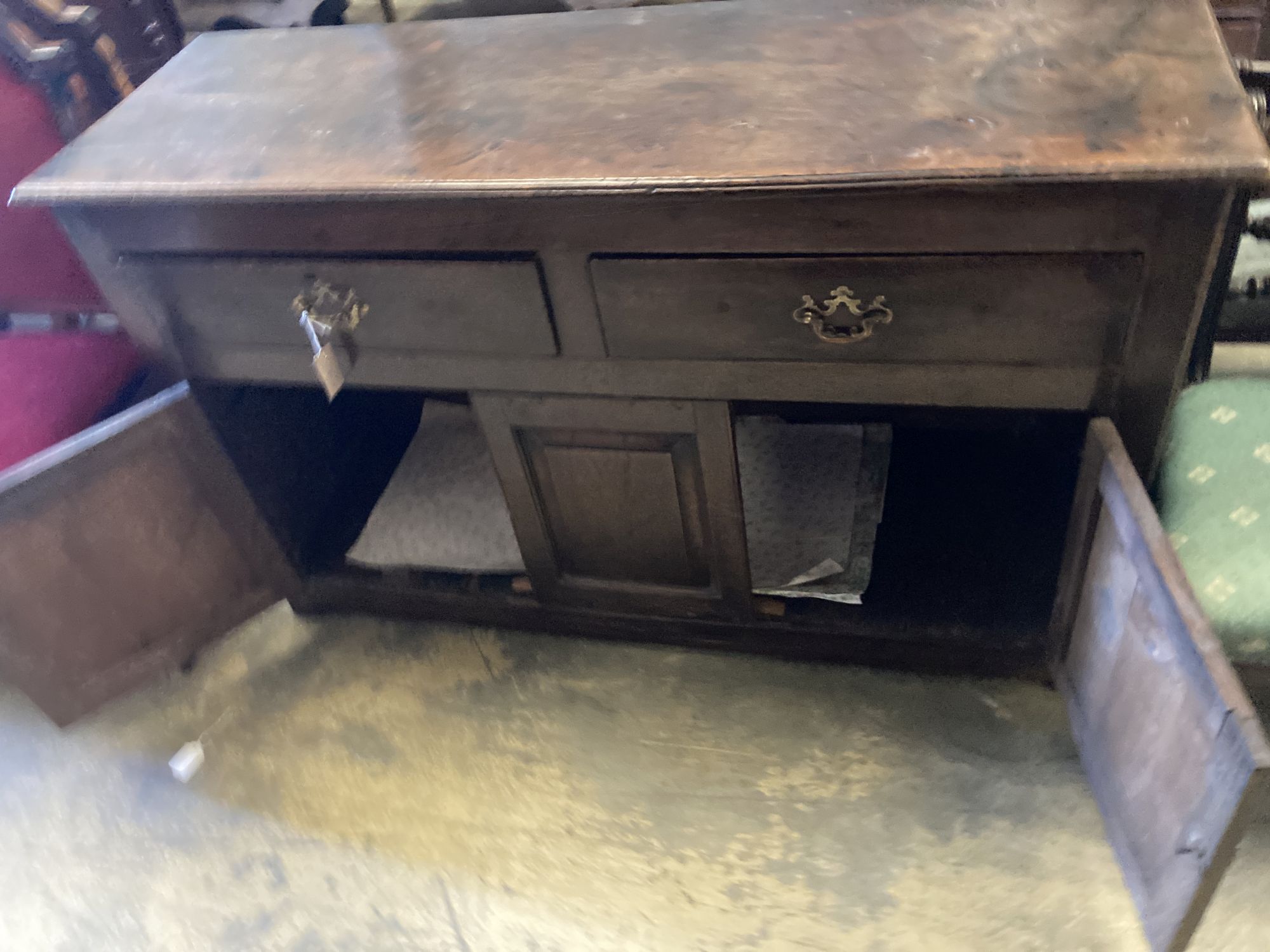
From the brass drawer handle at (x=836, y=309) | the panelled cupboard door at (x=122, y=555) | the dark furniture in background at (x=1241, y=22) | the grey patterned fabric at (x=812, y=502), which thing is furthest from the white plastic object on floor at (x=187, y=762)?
the dark furniture in background at (x=1241, y=22)

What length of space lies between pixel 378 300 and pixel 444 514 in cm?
52

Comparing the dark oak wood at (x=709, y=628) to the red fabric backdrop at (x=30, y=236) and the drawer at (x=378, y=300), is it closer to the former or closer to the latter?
the drawer at (x=378, y=300)

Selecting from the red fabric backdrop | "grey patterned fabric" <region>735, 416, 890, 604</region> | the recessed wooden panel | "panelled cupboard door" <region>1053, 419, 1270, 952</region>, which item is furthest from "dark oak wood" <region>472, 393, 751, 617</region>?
the red fabric backdrop

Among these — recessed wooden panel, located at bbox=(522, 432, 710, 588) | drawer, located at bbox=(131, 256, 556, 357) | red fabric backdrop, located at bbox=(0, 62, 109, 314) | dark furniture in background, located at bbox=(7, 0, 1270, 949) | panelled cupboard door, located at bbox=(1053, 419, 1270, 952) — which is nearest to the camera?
panelled cupboard door, located at bbox=(1053, 419, 1270, 952)

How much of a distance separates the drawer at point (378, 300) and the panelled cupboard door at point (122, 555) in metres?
0.13

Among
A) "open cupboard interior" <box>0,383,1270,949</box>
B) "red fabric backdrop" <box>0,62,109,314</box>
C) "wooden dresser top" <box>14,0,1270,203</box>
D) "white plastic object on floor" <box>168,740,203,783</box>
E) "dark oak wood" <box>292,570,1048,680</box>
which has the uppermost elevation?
"wooden dresser top" <box>14,0,1270,203</box>

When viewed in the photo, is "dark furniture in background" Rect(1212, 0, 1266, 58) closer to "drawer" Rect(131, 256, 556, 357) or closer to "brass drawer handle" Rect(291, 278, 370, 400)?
"drawer" Rect(131, 256, 556, 357)

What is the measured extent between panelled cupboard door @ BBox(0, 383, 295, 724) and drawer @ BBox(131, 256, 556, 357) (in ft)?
0.43

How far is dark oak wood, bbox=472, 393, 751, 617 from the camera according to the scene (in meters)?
1.03

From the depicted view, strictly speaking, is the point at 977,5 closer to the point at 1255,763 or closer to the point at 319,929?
the point at 1255,763

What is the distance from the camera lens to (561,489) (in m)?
1.14

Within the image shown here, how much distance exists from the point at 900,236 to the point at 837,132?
0.37ft

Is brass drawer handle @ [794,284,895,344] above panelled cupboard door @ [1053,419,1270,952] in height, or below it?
above

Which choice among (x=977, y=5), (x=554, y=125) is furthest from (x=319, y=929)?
(x=977, y=5)
